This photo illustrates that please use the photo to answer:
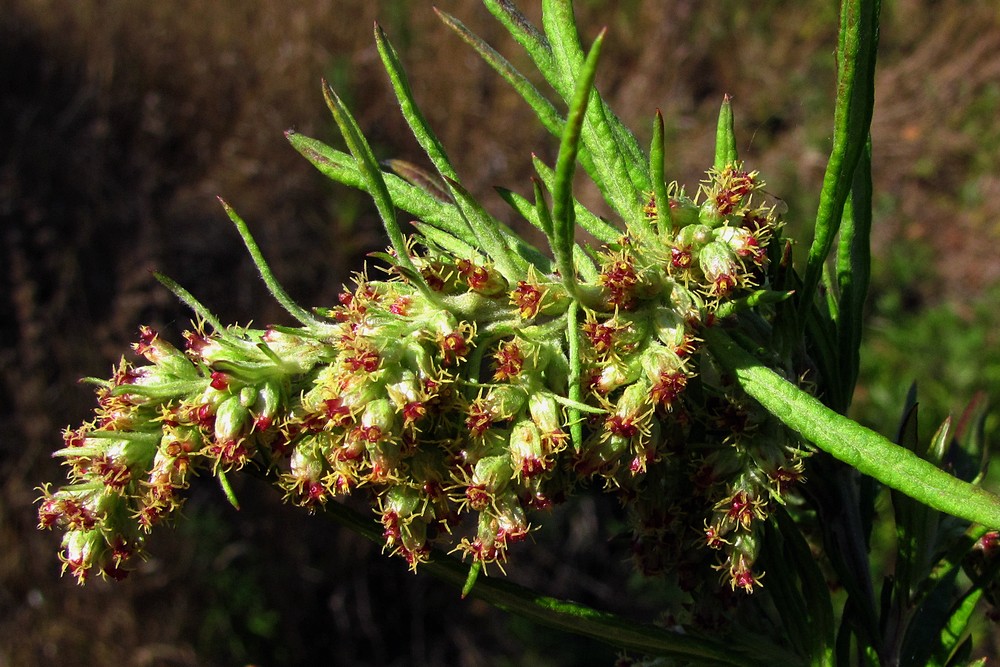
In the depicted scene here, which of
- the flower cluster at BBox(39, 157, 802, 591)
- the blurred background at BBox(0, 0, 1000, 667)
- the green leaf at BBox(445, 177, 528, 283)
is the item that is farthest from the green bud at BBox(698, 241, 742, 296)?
the blurred background at BBox(0, 0, 1000, 667)

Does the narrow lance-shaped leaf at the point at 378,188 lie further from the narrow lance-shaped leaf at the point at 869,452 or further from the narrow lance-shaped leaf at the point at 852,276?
the narrow lance-shaped leaf at the point at 852,276

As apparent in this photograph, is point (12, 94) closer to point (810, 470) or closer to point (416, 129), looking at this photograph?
point (416, 129)

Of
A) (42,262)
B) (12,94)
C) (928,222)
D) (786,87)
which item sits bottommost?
(42,262)

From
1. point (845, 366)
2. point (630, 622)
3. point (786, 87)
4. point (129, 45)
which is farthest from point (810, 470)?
point (129, 45)

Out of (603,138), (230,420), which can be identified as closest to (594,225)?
(603,138)

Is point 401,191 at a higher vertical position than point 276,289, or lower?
higher

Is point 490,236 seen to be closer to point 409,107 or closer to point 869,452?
point 409,107
